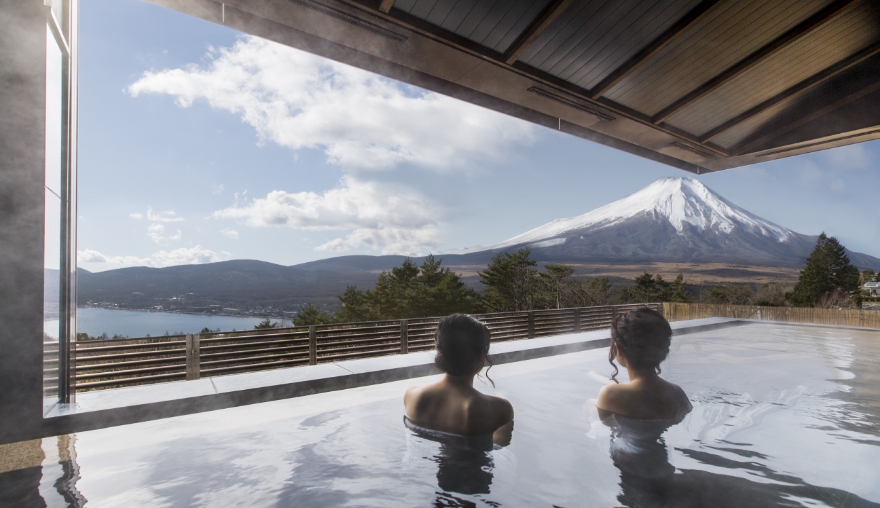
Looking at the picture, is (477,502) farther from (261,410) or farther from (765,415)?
(765,415)

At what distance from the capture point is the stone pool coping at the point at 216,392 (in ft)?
7.09

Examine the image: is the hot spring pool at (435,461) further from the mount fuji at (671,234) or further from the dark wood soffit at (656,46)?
the mount fuji at (671,234)

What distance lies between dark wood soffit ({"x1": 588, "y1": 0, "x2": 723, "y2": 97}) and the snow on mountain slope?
46444 mm

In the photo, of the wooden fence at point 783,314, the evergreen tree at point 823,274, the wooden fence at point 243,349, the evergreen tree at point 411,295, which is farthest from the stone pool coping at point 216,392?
the evergreen tree at point 823,274

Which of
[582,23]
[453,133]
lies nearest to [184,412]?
[582,23]

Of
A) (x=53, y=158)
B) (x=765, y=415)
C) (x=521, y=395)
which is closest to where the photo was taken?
(x=53, y=158)

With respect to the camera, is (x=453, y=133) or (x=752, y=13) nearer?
(x=752, y=13)

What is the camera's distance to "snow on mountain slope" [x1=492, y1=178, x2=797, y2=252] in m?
53.3

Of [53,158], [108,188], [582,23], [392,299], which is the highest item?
[108,188]

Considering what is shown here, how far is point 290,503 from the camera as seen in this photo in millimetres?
1689

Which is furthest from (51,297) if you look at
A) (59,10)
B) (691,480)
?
(691,480)

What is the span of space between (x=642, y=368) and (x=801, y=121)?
3.41 m

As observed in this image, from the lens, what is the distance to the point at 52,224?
224 centimetres

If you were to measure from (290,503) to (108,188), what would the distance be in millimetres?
52327
